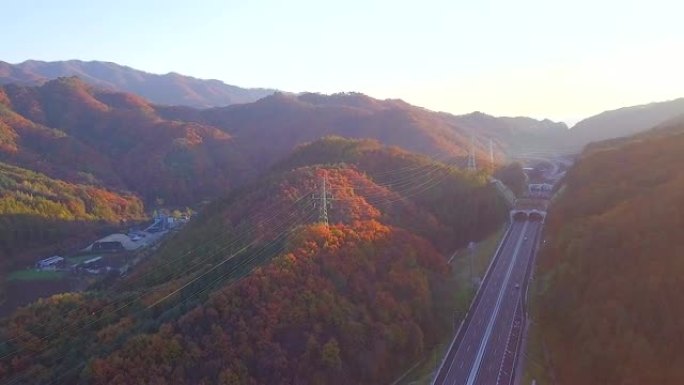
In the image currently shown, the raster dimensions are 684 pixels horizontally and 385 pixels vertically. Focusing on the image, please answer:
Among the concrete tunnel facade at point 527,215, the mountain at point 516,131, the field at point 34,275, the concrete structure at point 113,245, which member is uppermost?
the mountain at point 516,131

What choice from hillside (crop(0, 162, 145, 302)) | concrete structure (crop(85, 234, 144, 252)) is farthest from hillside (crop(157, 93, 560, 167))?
concrete structure (crop(85, 234, 144, 252))

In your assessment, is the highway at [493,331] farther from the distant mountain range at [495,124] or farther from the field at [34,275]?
the distant mountain range at [495,124]

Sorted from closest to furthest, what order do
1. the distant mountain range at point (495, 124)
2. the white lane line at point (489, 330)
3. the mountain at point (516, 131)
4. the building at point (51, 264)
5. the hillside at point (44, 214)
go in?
the white lane line at point (489, 330) → the building at point (51, 264) → the hillside at point (44, 214) → the distant mountain range at point (495, 124) → the mountain at point (516, 131)

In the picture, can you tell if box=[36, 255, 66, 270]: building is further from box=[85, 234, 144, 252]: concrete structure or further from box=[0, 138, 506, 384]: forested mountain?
box=[0, 138, 506, 384]: forested mountain

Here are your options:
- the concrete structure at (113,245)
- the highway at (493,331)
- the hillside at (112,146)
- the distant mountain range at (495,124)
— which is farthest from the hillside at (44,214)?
the distant mountain range at (495,124)

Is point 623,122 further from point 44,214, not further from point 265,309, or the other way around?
point 265,309

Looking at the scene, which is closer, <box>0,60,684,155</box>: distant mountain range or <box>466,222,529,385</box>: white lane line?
<box>466,222,529,385</box>: white lane line

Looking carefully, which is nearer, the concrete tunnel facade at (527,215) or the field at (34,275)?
the field at (34,275)
